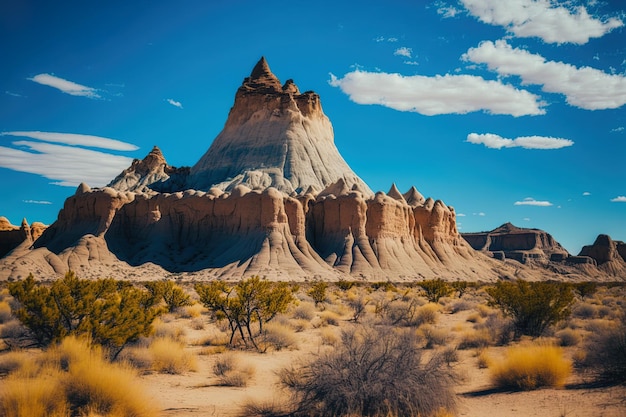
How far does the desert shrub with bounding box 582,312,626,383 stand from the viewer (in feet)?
32.2

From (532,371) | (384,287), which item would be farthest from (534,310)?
(384,287)

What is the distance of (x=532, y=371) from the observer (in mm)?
9938

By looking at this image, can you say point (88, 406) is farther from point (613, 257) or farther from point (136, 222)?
point (613, 257)

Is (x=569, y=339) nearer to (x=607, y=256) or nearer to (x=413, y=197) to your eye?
(x=413, y=197)

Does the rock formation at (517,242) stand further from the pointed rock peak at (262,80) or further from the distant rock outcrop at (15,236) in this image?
the distant rock outcrop at (15,236)

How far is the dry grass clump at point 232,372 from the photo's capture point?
11.0m

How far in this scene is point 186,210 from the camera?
245 ft

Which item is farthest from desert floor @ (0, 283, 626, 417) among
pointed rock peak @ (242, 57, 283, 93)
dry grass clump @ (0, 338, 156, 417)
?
pointed rock peak @ (242, 57, 283, 93)

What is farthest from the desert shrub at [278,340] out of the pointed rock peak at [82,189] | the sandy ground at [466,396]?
the pointed rock peak at [82,189]

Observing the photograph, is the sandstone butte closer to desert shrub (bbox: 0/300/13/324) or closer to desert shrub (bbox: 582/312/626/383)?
desert shrub (bbox: 0/300/13/324)

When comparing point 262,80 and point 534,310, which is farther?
point 262,80

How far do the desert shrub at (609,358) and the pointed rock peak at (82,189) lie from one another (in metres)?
77.4

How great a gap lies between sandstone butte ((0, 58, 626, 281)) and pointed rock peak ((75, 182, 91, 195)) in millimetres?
297

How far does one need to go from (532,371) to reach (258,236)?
5770cm
